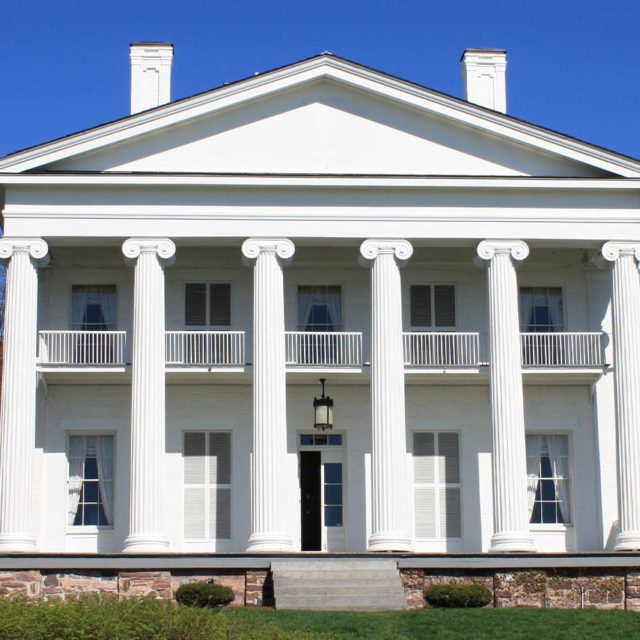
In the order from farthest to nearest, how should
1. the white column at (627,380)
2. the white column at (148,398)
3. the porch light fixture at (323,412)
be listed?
the porch light fixture at (323,412) → the white column at (627,380) → the white column at (148,398)

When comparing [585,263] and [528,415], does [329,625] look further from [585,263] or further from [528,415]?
[585,263]

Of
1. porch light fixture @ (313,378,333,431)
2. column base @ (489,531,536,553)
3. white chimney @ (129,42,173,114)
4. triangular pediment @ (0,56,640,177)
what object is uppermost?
white chimney @ (129,42,173,114)

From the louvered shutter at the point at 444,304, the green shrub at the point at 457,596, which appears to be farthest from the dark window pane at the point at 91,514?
the green shrub at the point at 457,596

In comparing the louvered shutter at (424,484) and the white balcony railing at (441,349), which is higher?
the white balcony railing at (441,349)

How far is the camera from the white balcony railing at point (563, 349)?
3409cm

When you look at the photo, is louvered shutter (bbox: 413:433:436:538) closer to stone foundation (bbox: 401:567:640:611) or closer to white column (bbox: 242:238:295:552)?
white column (bbox: 242:238:295:552)

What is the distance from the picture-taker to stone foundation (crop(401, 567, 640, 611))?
2720 centimetres

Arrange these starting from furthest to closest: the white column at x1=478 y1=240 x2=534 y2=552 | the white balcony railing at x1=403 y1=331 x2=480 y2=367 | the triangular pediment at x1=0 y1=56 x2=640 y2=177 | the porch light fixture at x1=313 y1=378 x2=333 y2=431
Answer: the white balcony railing at x1=403 y1=331 x2=480 y2=367
the porch light fixture at x1=313 y1=378 x2=333 y2=431
the triangular pediment at x1=0 y1=56 x2=640 y2=177
the white column at x1=478 y1=240 x2=534 y2=552

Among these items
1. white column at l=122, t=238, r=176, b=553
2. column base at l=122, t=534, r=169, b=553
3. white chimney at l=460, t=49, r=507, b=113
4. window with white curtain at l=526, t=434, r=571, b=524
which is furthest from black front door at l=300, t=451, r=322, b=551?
white chimney at l=460, t=49, r=507, b=113

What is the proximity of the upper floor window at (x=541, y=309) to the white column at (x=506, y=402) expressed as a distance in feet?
10.1

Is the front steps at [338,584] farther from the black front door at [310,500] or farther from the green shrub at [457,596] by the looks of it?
the black front door at [310,500]

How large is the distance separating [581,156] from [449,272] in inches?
188

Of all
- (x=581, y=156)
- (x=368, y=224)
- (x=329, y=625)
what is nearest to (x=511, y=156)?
(x=581, y=156)

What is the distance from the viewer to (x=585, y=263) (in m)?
34.8
